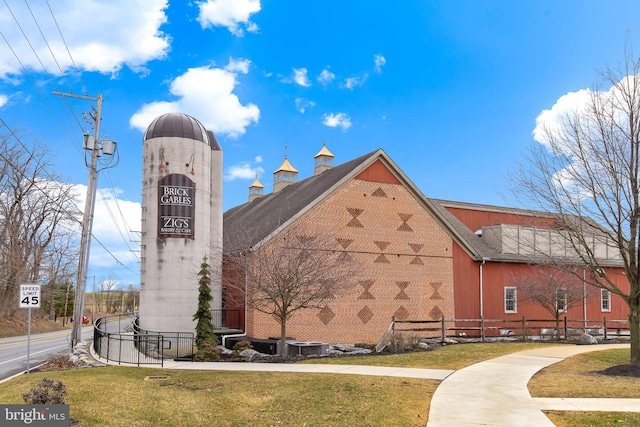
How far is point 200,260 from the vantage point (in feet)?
84.6

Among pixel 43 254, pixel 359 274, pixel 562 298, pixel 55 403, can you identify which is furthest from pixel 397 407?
pixel 43 254

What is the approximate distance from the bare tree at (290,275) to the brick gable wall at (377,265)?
2.00 meters

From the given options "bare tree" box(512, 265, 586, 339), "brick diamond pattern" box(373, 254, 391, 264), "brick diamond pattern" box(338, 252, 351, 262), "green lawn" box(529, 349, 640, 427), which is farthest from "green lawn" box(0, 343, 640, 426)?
"bare tree" box(512, 265, 586, 339)

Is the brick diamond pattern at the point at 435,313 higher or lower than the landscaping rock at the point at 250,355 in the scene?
higher

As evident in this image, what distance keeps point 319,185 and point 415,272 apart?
6911 millimetres

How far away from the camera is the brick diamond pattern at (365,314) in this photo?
89.1ft

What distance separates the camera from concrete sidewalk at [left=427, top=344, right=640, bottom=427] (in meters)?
10.1

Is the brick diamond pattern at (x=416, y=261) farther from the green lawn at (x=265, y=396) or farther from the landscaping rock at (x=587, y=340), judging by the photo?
the green lawn at (x=265, y=396)

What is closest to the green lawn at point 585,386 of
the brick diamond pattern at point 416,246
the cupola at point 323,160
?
the brick diamond pattern at point 416,246

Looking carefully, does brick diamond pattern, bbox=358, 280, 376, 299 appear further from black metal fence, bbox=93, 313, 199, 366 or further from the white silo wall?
black metal fence, bbox=93, 313, 199, 366

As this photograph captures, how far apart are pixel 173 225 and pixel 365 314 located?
10111mm

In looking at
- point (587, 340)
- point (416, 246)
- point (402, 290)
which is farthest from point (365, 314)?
point (587, 340)

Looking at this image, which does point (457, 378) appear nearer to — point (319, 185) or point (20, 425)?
point (20, 425)

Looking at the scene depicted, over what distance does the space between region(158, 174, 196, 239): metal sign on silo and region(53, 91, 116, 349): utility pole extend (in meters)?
3.89
